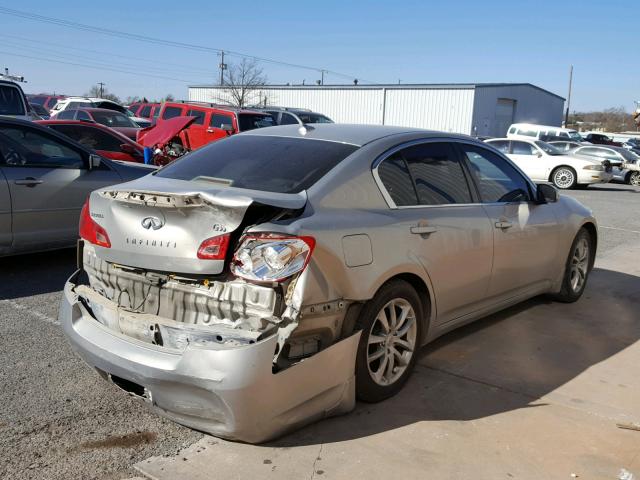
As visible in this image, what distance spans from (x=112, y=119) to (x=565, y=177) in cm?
1434

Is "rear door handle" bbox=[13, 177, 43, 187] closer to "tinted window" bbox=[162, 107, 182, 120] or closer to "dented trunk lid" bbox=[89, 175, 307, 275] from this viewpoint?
"dented trunk lid" bbox=[89, 175, 307, 275]

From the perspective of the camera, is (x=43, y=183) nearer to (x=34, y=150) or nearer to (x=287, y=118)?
(x=34, y=150)

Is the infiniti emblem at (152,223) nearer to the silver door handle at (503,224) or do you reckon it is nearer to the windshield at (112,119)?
the silver door handle at (503,224)

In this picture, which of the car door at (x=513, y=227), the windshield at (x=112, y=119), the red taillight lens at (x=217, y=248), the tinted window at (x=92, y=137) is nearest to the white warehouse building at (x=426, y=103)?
the windshield at (x=112, y=119)

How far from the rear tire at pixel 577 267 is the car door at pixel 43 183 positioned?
4.89m

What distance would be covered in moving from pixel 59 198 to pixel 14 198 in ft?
1.52

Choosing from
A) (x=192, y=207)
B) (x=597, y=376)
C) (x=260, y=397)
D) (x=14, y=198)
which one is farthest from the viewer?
(x=14, y=198)

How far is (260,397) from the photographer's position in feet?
9.61

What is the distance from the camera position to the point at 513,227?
15.9 ft

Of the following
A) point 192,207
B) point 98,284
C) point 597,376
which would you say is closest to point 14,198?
point 98,284

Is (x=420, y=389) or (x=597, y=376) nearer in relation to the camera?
(x=420, y=389)

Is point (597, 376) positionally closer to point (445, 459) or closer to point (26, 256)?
point (445, 459)

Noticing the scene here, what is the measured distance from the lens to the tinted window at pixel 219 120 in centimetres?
1636

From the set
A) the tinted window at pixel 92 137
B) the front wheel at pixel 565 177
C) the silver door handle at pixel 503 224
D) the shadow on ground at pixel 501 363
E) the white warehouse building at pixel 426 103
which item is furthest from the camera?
the white warehouse building at pixel 426 103
